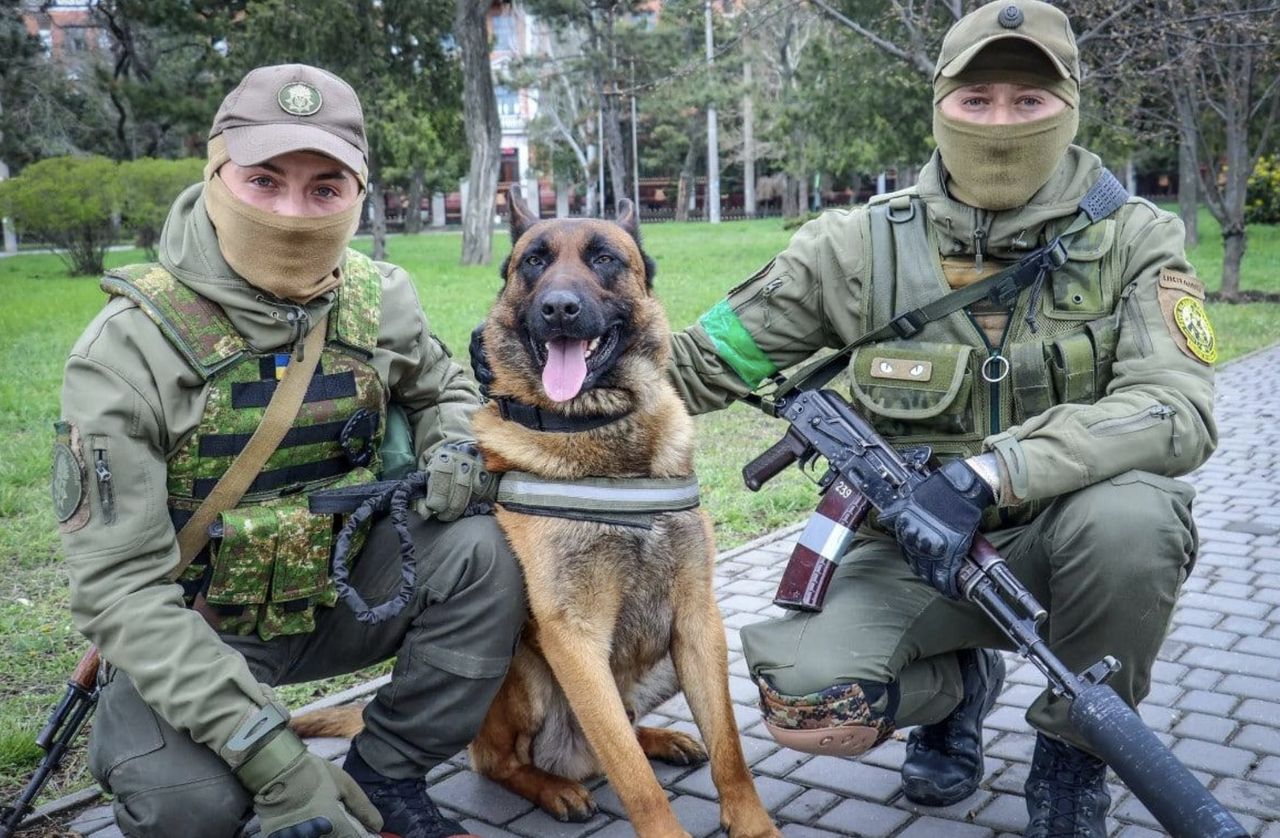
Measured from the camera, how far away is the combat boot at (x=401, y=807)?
9.55ft

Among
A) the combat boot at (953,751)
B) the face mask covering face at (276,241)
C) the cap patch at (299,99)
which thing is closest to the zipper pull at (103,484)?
the face mask covering face at (276,241)

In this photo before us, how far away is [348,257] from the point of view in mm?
3148

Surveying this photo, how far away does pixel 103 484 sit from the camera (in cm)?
249

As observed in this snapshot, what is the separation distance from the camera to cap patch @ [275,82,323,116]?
2742 mm

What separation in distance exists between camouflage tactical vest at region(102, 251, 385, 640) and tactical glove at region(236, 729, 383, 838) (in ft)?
Answer: 1.54

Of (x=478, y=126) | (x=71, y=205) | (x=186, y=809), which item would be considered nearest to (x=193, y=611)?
(x=186, y=809)

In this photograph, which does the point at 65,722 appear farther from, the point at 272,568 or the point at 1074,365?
the point at 1074,365

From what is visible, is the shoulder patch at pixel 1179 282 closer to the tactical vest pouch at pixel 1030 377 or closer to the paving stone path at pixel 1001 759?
the tactical vest pouch at pixel 1030 377

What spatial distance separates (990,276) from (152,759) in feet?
7.57

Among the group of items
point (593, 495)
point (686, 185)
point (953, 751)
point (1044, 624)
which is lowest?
point (686, 185)

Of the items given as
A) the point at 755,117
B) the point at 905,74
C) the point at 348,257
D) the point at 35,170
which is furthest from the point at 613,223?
the point at 755,117

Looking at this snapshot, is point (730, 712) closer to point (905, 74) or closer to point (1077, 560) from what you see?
point (1077, 560)

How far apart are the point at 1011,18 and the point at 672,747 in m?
2.19

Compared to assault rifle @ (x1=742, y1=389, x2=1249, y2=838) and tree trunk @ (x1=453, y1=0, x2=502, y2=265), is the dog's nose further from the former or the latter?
tree trunk @ (x1=453, y1=0, x2=502, y2=265)
